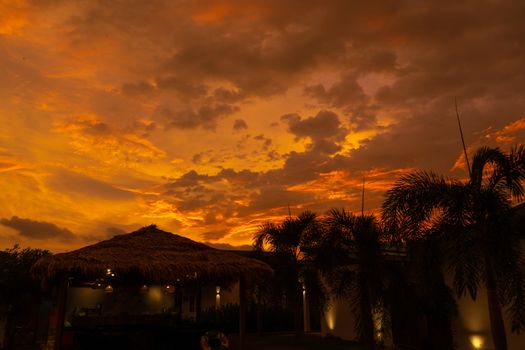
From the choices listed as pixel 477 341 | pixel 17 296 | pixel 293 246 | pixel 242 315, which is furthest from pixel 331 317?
pixel 17 296

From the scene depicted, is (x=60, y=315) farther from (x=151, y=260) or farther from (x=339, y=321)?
(x=339, y=321)

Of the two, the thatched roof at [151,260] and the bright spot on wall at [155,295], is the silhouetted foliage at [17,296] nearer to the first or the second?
the thatched roof at [151,260]

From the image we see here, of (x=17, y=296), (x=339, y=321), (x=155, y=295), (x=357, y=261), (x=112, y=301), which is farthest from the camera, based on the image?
(x=155, y=295)

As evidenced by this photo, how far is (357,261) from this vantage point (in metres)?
12.6

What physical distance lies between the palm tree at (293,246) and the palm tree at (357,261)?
335 cm

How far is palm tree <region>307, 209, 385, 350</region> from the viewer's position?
12.1 m

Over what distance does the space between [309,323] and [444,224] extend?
16.9 m

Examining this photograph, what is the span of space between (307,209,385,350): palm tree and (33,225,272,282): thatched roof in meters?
2.33

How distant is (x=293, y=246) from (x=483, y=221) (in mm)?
9792

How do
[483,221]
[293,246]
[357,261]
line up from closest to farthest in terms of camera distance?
[483,221]
[357,261]
[293,246]

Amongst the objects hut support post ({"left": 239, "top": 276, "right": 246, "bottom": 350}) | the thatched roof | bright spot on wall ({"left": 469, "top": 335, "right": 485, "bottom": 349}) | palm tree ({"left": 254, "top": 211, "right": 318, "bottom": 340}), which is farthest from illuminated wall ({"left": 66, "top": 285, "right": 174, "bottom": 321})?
bright spot on wall ({"left": 469, "top": 335, "right": 485, "bottom": 349})

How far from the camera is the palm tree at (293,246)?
666 inches

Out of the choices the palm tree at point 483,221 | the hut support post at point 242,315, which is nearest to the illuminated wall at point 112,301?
the hut support post at point 242,315

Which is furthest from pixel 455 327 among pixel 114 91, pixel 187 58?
pixel 114 91
